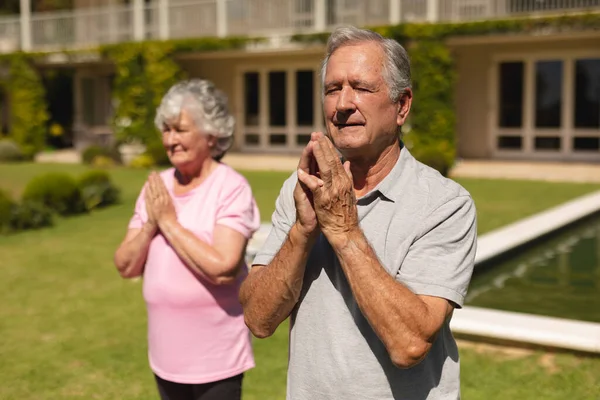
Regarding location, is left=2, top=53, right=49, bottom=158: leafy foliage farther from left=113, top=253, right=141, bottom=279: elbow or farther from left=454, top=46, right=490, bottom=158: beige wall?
left=113, top=253, right=141, bottom=279: elbow

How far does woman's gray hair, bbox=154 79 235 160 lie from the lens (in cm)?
278

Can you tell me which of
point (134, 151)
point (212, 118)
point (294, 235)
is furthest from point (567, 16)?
point (294, 235)

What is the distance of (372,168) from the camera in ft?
6.01

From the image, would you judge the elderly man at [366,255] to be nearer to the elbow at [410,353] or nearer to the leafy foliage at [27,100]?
the elbow at [410,353]

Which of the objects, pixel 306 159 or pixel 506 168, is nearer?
pixel 306 159

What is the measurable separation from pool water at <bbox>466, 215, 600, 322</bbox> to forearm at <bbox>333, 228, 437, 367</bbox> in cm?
433

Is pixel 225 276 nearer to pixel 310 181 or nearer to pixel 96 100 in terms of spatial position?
pixel 310 181

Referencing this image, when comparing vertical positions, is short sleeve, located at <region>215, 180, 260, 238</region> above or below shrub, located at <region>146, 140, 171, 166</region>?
above

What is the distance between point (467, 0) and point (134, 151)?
31.5ft

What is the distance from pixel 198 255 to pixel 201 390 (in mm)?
515

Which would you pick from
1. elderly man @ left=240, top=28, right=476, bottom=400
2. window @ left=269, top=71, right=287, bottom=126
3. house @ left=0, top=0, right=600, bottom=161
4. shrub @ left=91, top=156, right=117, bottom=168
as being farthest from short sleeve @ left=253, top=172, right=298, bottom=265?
window @ left=269, top=71, right=287, bottom=126

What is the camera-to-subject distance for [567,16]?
15688 millimetres

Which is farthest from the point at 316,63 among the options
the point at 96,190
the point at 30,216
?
the point at 30,216

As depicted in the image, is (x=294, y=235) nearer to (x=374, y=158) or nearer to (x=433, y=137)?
(x=374, y=158)
